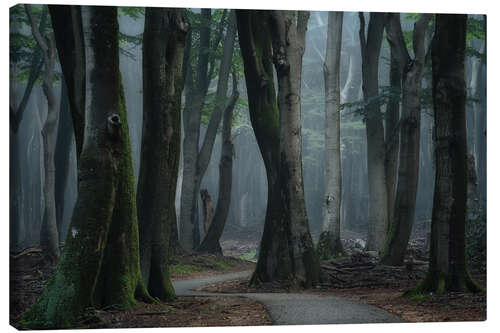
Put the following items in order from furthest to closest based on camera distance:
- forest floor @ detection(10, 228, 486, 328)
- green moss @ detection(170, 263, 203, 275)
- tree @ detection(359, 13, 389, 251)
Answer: tree @ detection(359, 13, 389, 251), green moss @ detection(170, 263, 203, 275), forest floor @ detection(10, 228, 486, 328)

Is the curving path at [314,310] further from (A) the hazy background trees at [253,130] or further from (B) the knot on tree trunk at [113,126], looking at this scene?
(B) the knot on tree trunk at [113,126]

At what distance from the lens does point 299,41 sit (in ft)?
33.1

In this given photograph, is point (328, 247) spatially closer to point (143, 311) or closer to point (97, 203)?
point (143, 311)

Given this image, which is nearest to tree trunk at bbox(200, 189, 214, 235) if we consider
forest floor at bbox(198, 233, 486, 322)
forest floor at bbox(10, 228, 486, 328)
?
forest floor at bbox(10, 228, 486, 328)

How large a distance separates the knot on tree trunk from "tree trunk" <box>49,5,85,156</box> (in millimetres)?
582

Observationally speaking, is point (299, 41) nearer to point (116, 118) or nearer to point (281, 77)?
point (281, 77)

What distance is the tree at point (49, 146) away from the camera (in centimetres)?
748

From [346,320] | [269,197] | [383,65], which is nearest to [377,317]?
[346,320]

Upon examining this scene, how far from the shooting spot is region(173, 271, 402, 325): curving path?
7.41 meters

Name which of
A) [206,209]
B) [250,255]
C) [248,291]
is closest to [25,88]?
[250,255]

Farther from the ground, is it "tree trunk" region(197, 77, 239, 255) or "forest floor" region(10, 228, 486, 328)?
"tree trunk" region(197, 77, 239, 255)

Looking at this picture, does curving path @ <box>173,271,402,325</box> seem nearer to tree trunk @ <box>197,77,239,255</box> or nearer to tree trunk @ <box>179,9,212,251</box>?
tree trunk @ <box>197,77,239,255</box>

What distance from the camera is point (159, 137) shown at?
8016 mm

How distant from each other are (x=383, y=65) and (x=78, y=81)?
5.40 meters
